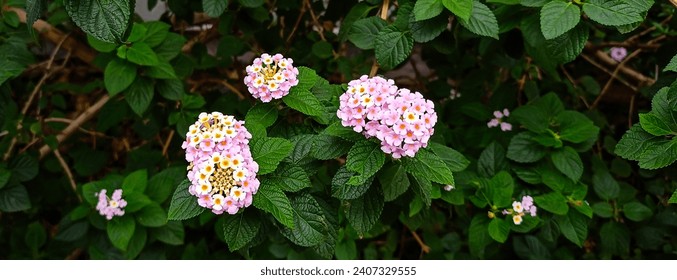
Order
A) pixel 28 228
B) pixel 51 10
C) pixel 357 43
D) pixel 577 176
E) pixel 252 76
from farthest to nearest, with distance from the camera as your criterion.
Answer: pixel 28 228, pixel 51 10, pixel 577 176, pixel 357 43, pixel 252 76

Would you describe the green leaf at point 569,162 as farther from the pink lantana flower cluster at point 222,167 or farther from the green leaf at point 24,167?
the green leaf at point 24,167

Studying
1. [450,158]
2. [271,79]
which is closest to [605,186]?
[450,158]

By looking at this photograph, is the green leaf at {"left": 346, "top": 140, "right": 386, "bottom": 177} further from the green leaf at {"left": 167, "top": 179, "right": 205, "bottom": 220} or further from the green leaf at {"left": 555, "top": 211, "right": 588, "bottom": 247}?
the green leaf at {"left": 555, "top": 211, "right": 588, "bottom": 247}

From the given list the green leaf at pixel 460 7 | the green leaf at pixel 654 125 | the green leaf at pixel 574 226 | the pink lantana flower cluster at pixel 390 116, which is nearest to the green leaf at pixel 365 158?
the pink lantana flower cluster at pixel 390 116

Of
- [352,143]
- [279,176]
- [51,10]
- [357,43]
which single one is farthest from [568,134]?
[51,10]

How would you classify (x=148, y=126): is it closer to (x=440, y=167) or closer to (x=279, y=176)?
(x=279, y=176)

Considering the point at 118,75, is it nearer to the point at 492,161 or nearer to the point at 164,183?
the point at 164,183

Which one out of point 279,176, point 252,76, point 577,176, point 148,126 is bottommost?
point 148,126

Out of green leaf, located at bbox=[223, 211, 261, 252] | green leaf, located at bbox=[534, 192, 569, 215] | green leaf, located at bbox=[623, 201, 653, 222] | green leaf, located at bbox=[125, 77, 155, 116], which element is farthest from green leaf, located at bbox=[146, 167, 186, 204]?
green leaf, located at bbox=[623, 201, 653, 222]
